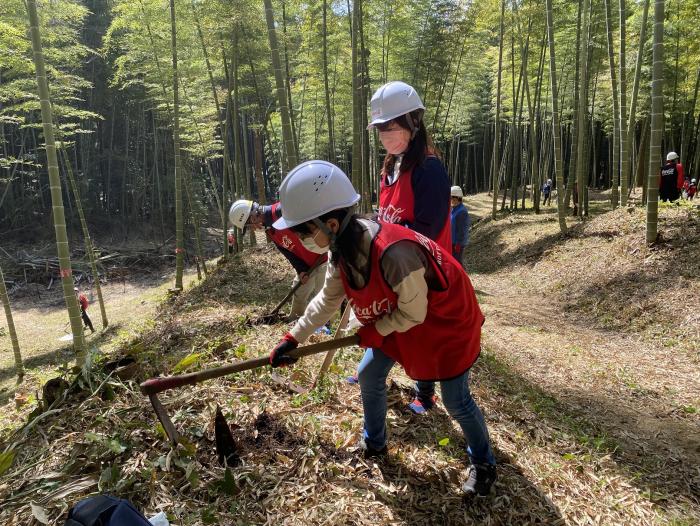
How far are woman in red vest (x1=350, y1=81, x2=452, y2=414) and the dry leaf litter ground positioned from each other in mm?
1172

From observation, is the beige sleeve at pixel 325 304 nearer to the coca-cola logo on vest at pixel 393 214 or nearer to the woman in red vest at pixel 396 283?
the woman in red vest at pixel 396 283

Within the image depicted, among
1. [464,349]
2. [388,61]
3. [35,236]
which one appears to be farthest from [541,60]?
[35,236]

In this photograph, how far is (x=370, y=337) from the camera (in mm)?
1959

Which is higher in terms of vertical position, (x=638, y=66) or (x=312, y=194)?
(x=638, y=66)

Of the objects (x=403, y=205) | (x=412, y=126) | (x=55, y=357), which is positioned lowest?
(x=55, y=357)

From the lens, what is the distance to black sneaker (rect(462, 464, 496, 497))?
6.56 ft

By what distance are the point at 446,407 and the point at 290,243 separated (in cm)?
224

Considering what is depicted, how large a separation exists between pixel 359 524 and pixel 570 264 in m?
7.12

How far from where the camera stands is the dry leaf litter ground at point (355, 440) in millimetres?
1935

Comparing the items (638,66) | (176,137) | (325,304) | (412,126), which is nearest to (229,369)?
(325,304)

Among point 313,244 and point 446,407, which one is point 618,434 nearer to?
point 446,407

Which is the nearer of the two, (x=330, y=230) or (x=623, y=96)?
(x=330, y=230)

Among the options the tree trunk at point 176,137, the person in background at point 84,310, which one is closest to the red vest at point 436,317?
the tree trunk at point 176,137

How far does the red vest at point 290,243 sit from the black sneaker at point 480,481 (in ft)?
7.41
